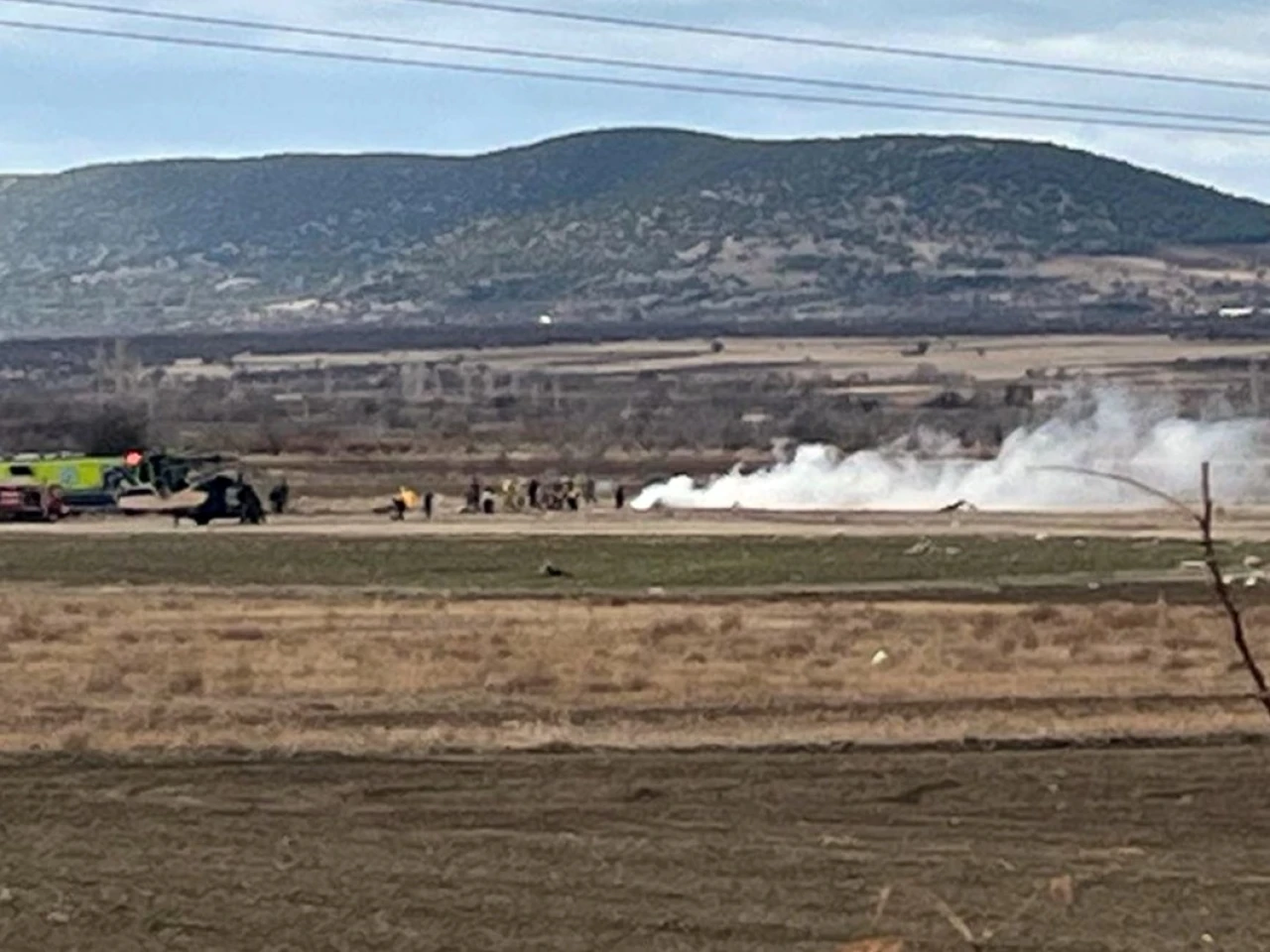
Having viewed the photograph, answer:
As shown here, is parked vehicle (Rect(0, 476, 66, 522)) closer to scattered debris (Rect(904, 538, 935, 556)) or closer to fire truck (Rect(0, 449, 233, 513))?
fire truck (Rect(0, 449, 233, 513))

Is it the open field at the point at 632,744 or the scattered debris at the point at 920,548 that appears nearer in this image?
the open field at the point at 632,744

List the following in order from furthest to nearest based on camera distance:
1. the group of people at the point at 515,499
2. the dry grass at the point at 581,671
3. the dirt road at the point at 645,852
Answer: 1. the group of people at the point at 515,499
2. the dry grass at the point at 581,671
3. the dirt road at the point at 645,852

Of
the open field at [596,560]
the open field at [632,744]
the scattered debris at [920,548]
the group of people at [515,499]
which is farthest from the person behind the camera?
the group of people at [515,499]

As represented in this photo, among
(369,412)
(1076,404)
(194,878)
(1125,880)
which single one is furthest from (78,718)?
(369,412)

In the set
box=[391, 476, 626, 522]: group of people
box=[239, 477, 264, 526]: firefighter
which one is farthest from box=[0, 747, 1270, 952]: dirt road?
box=[391, 476, 626, 522]: group of people

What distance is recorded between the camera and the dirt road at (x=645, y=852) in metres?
20.1

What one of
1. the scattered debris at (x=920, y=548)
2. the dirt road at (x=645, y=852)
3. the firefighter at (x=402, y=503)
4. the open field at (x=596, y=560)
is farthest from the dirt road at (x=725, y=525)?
the dirt road at (x=645, y=852)

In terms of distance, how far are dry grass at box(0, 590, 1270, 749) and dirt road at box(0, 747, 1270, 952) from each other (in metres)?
4.06

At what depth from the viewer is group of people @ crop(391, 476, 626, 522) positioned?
98.9 m

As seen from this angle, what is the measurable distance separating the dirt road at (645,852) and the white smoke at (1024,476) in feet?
214

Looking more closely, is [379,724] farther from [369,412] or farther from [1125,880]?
[369,412]

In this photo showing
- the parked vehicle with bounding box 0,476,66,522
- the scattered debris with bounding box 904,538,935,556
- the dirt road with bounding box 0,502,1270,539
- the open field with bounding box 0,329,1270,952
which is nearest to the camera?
the open field with bounding box 0,329,1270,952

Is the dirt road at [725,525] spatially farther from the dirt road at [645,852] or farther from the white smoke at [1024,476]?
the dirt road at [645,852]

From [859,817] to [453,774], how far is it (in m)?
4.62
